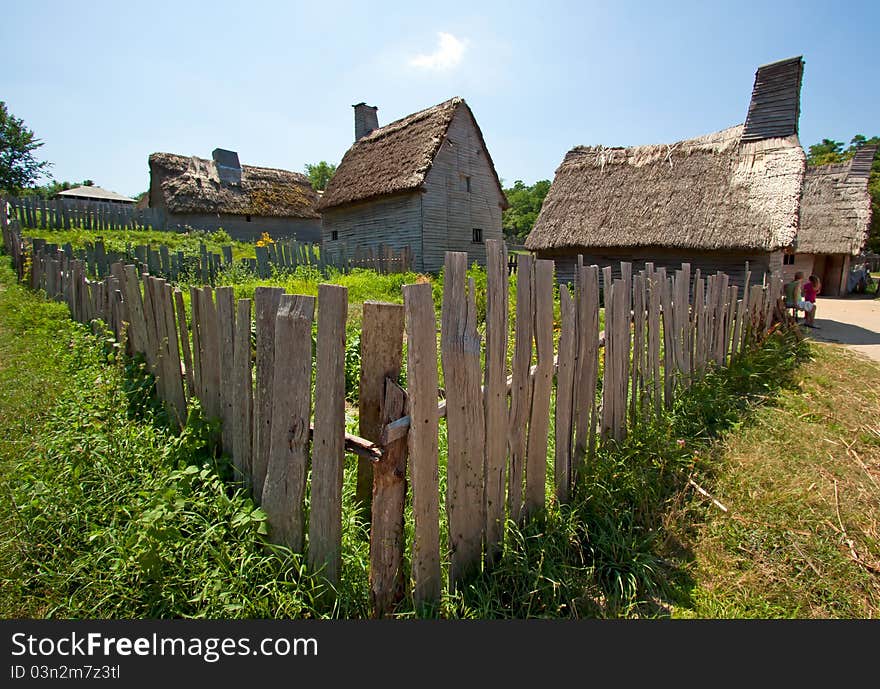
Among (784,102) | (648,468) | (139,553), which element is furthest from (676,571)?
(784,102)

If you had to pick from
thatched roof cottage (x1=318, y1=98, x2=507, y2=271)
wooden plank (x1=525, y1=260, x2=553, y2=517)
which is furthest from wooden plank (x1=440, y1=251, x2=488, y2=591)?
thatched roof cottage (x1=318, y1=98, x2=507, y2=271)

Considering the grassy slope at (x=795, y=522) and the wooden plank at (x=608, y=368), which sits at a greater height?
the wooden plank at (x=608, y=368)

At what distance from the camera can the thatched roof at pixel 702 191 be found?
10.8 metres

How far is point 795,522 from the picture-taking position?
2879mm

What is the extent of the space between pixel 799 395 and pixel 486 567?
507 cm

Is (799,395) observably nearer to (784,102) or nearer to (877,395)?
(877,395)

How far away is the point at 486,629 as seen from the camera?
1.80 m

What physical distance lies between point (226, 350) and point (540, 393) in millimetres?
1860

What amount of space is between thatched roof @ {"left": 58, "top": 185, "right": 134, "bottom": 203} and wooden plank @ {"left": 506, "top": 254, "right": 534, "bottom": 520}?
4773 centimetres

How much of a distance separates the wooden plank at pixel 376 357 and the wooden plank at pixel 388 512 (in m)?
0.06

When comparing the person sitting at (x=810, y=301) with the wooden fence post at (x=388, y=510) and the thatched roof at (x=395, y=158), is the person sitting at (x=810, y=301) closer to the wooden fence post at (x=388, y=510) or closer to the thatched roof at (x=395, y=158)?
the thatched roof at (x=395, y=158)

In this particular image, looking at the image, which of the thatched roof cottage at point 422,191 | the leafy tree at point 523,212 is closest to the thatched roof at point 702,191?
the thatched roof cottage at point 422,191

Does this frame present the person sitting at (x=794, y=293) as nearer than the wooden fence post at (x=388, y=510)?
No

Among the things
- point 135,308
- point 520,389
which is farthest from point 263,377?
point 135,308
